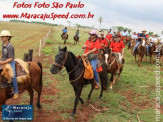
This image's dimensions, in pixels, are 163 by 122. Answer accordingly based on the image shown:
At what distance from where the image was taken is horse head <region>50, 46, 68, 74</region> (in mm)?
4906

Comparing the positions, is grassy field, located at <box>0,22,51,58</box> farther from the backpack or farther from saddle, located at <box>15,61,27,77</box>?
the backpack

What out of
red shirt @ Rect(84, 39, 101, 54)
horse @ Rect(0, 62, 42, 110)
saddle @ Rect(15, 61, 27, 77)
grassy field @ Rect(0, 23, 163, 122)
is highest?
red shirt @ Rect(84, 39, 101, 54)

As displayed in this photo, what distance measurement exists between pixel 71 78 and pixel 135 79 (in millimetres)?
5799

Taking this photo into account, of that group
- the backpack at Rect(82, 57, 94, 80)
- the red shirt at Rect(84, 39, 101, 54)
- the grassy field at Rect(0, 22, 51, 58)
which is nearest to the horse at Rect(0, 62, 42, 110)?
the backpack at Rect(82, 57, 94, 80)

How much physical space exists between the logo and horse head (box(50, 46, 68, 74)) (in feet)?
5.42

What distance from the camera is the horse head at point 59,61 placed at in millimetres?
4906

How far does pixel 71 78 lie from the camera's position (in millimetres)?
5789

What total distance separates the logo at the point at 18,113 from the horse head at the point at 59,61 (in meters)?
1.65

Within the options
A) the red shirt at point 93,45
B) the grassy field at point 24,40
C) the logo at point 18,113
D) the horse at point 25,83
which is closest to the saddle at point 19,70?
the horse at point 25,83

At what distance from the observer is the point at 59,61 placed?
5.02 meters

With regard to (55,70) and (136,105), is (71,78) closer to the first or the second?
(55,70)

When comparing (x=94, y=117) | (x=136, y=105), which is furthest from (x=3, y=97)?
(x=136, y=105)

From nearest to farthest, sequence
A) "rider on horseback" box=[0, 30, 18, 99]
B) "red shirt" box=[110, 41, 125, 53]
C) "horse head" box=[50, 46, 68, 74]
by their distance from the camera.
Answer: "rider on horseback" box=[0, 30, 18, 99] < "horse head" box=[50, 46, 68, 74] < "red shirt" box=[110, 41, 125, 53]

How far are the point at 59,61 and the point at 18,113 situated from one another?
2423mm
